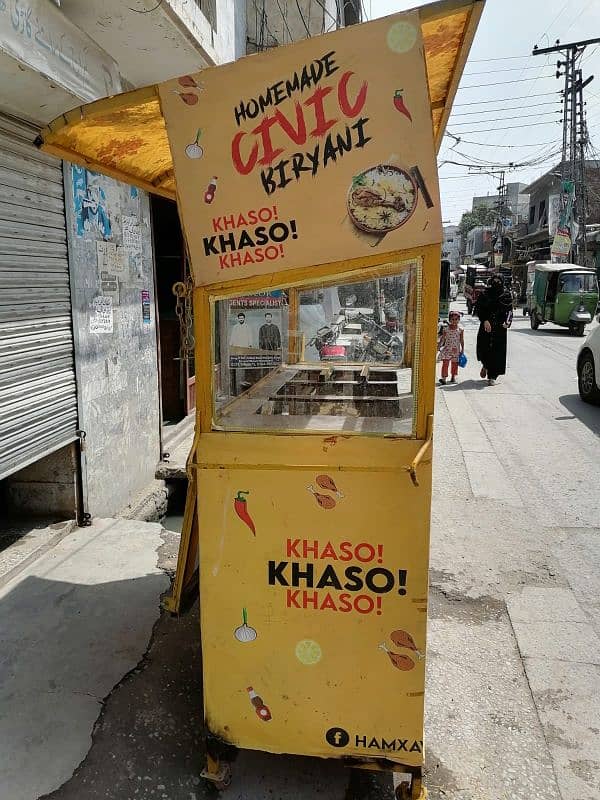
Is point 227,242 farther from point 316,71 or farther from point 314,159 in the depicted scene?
point 316,71

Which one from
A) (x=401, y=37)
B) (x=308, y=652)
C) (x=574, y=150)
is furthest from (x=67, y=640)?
(x=574, y=150)

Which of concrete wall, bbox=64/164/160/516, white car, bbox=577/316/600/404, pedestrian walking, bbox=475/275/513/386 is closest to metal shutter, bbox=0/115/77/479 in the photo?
concrete wall, bbox=64/164/160/516

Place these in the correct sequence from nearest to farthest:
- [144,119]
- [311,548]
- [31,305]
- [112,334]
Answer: [311,548] < [144,119] < [31,305] < [112,334]

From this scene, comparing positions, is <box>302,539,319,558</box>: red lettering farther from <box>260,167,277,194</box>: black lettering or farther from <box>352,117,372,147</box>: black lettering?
<box>352,117,372,147</box>: black lettering

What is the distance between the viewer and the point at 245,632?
201cm

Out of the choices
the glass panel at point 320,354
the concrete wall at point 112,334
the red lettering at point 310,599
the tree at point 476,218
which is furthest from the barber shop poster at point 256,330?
the tree at point 476,218

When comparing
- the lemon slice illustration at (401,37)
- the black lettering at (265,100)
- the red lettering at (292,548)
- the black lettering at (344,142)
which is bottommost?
the red lettering at (292,548)

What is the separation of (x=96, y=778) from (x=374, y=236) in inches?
87.5

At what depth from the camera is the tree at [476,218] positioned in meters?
69.8

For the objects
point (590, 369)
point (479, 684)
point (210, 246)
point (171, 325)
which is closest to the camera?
point (210, 246)

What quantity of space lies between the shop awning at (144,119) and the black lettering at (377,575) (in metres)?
1.66

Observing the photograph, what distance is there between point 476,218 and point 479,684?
81032 millimetres

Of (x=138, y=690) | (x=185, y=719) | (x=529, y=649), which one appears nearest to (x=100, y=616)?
(x=138, y=690)

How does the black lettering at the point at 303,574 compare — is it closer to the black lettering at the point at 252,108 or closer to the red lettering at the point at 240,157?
the red lettering at the point at 240,157
